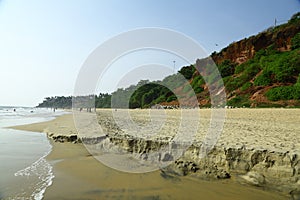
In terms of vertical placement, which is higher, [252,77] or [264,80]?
[252,77]

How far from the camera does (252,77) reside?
31.4 metres

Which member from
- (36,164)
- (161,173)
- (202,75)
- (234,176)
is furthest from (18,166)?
(202,75)

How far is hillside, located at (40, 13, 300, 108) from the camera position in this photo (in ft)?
79.3

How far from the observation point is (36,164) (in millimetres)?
6371

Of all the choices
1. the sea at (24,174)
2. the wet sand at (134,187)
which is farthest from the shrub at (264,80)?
the sea at (24,174)

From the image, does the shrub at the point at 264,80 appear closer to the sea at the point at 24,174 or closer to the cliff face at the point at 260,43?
the cliff face at the point at 260,43

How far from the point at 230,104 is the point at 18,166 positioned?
24.1 metres

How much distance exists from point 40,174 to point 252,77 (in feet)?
101

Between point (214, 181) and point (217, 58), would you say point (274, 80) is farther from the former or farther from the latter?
point (214, 181)

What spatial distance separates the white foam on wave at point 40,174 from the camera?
4.34m

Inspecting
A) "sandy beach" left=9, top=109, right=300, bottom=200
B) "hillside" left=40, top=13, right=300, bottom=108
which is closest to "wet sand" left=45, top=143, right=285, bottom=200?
"sandy beach" left=9, top=109, right=300, bottom=200

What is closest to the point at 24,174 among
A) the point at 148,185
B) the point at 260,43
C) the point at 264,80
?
the point at 148,185

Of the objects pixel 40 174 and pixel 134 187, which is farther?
pixel 40 174

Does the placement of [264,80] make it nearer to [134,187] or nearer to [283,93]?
[283,93]
